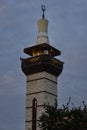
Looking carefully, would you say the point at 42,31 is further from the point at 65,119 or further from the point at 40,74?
the point at 65,119

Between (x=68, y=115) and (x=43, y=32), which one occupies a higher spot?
(x=43, y=32)

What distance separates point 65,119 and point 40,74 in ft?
111

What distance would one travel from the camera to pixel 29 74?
2195 inches

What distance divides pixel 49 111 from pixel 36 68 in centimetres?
3345

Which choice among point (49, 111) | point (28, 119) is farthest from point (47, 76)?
point (49, 111)

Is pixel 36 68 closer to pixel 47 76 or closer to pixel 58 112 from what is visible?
pixel 47 76

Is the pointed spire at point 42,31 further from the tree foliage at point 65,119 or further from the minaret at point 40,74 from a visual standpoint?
the tree foliage at point 65,119

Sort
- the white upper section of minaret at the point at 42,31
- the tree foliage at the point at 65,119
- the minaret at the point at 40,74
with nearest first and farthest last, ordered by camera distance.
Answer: the tree foliage at the point at 65,119, the minaret at the point at 40,74, the white upper section of minaret at the point at 42,31

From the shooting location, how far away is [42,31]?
57188 millimetres

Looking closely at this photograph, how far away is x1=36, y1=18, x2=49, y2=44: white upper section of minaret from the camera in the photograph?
56631 millimetres

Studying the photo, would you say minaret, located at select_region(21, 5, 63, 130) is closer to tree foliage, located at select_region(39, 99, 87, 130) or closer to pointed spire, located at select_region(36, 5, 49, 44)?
pointed spire, located at select_region(36, 5, 49, 44)

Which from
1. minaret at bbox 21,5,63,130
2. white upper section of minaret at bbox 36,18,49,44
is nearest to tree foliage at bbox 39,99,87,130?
minaret at bbox 21,5,63,130

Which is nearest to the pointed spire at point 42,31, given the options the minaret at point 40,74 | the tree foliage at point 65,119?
the minaret at point 40,74

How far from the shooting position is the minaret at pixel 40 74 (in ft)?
176
